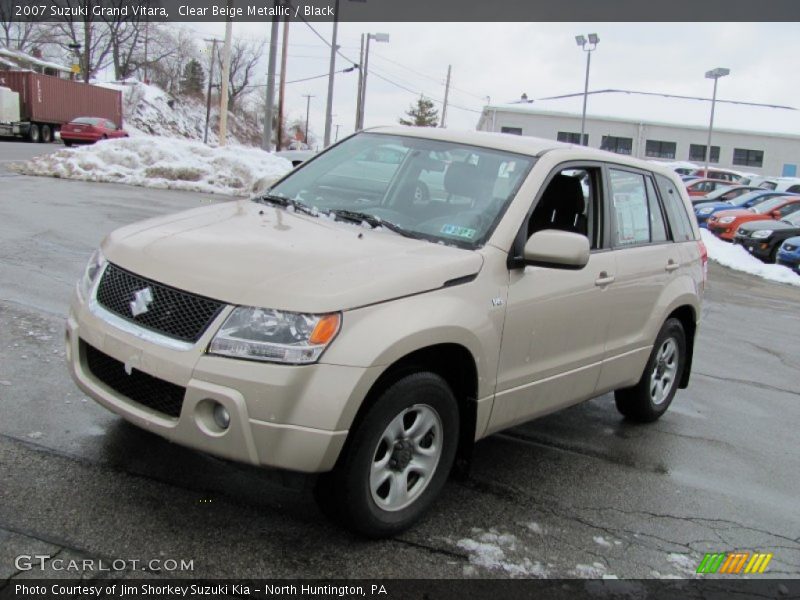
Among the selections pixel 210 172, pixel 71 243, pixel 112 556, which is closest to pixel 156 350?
pixel 112 556

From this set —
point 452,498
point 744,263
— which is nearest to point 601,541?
point 452,498

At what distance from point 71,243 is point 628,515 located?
26.2ft

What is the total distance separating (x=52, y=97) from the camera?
39906 mm

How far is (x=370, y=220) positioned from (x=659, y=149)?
204 feet

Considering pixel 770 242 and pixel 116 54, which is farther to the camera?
pixel 116 54

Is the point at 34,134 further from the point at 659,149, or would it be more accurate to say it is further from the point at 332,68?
the point at 659,149

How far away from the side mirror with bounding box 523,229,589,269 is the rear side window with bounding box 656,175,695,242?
196 cm

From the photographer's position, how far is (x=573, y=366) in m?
4.32

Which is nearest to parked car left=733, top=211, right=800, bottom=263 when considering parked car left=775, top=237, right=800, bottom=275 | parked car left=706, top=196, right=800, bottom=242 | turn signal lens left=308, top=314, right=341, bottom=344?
parked car left=775, top=237, right=800, bottom=275

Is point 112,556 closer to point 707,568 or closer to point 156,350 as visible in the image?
point 156,350

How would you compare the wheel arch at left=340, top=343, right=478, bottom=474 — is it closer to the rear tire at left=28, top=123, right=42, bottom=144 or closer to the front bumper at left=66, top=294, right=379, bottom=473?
the front bumper at left=66, top=294, right=379, bottom=473

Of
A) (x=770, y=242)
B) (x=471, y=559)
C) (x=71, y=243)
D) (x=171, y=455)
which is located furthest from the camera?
(x=770, y=242)

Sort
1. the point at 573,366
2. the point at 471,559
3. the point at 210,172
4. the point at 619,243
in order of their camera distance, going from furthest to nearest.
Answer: the point at 210,172 < the point at 619,243 < the point at 573,366 < the point at 471,559

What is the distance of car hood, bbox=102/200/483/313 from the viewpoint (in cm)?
309
